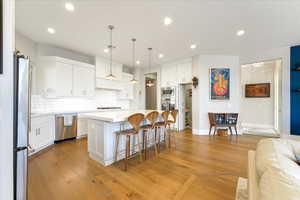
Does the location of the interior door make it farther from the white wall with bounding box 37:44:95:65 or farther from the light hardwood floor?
the white wall with bounding box 37:44:95:65

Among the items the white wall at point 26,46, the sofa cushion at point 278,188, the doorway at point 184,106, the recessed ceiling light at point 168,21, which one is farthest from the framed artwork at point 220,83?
the white wall at point 26,46

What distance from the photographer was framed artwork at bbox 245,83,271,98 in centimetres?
580

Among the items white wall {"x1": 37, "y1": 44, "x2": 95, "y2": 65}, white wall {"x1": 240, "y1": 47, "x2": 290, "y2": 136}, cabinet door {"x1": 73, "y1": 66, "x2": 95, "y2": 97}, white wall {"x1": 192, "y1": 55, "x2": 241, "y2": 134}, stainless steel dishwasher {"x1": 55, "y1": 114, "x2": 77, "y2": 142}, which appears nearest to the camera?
stainless steel dishwasher {"x1": 55, "y1": 114, "x2": 77, "y2": 142}

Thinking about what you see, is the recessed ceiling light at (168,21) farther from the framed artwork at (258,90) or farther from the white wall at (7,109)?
the framed artwork at (258,90)

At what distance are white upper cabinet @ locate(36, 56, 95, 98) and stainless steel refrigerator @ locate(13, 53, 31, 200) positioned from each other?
10.7 ft

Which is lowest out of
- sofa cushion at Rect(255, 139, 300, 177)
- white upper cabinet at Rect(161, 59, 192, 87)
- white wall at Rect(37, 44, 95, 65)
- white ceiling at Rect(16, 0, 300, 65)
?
sofa cushion at Rect(255, 139, 300, 177)

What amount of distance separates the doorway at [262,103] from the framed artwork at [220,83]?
1.67 metres

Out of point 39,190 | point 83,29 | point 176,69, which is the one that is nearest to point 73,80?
point 83,29

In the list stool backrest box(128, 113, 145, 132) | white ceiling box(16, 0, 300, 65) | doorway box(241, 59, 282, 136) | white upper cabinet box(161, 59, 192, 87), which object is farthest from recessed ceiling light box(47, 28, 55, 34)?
doorway box(241, 59, 282, 136)

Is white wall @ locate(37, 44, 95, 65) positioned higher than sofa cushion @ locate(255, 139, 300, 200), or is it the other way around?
white wall @ locate(37, 44, 95, 65)

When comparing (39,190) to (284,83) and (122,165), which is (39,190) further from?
(284,83)

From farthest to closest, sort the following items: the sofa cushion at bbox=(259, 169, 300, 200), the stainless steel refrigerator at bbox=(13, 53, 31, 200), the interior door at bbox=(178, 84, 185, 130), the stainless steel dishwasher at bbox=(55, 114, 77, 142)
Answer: the interior door at bbox=(178, 84, 185, 130) → the stainless steel dishwasher at bbox=(55, 114, 77, 142) → the stainless steel refrigerator at bbox=(13, 53, 31, 200) → the sofa cushion at bbox=(259, 169, 300, 200)

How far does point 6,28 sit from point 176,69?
5.29 meters

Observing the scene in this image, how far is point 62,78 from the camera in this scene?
A: 4.00 meters
